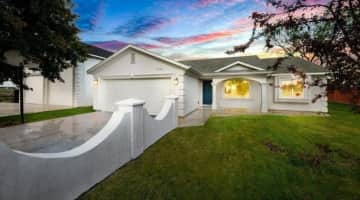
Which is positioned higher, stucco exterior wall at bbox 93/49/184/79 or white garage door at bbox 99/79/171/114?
stucco exterior wall at bbox 93/49/184/79

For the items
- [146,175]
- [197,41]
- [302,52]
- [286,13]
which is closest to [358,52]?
[302,52]

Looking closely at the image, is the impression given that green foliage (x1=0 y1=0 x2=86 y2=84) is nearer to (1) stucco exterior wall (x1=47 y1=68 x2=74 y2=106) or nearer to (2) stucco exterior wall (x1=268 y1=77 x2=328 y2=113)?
(1) stucco exterior wall (x1=47 y1=68 x2=74 y2=106)

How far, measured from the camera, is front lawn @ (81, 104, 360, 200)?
9.55ft

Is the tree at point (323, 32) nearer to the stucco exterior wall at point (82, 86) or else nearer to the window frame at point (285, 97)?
the window frame at point (285, 97)

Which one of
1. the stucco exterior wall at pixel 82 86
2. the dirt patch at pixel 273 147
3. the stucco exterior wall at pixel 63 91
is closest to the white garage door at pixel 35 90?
the stucco exterior wall at pixel 63 91

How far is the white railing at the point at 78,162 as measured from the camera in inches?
73.2

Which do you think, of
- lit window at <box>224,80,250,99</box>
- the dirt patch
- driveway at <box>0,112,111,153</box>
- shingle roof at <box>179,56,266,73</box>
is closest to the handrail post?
driveway at <box>0,112,111,153</box>

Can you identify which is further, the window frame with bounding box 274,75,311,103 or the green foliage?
the window frame with bounding box 274,75,311,103

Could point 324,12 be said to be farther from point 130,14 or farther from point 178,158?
point 130,14

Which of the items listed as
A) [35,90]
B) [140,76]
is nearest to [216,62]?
[140,76]

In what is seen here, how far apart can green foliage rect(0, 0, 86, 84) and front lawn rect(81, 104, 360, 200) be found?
6.84m

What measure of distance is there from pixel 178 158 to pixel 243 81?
35.7 ft

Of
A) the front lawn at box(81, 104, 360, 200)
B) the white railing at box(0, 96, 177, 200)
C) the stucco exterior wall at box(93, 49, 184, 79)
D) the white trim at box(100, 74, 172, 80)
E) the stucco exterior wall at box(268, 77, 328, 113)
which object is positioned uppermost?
the stucco exterior wall at box(93, 49, 184, 79)

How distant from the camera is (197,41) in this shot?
15391 millimetres
